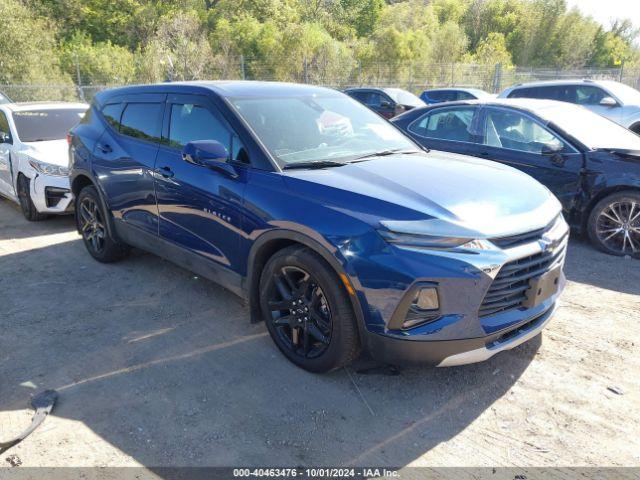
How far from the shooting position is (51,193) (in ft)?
21.5

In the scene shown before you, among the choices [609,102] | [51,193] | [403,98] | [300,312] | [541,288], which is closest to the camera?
[541,288]

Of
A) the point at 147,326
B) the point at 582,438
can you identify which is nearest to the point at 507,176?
the point at 582,438

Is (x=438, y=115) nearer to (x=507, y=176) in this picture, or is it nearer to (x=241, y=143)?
(x=507, y=176)

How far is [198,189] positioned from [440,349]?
6.79 ft

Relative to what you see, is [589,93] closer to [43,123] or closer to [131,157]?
[131,157]

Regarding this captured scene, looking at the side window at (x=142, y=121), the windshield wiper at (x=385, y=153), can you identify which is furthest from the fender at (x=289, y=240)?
the side window at (x=142, y=121)

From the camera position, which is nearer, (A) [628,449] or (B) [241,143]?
(A) [628,449]

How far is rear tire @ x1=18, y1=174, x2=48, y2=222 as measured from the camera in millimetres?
6781

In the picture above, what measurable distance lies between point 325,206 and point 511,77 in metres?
24.9

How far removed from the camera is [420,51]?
35.8 meters

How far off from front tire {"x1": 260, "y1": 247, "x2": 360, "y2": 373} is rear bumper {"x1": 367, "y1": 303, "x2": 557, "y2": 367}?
0.67ft

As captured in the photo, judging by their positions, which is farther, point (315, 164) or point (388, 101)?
point (388, 101)

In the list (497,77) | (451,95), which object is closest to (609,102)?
(451,95)

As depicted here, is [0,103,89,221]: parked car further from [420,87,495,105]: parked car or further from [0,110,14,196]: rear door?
[420,87,495,105]: parked car
